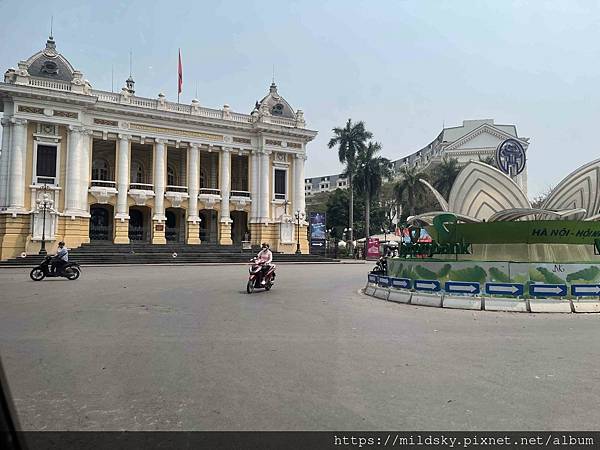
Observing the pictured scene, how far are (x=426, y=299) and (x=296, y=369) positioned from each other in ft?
23.6

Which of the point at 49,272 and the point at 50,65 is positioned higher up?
the point at 50,65

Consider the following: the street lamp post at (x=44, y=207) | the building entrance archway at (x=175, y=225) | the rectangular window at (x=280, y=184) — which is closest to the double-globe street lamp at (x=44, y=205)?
the street lamp post at (x=44, y=207)

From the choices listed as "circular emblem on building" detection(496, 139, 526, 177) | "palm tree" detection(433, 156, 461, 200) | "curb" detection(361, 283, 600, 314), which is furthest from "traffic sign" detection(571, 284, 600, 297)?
"palm tree" detection(433, 156, 461, 200)

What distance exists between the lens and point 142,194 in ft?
137

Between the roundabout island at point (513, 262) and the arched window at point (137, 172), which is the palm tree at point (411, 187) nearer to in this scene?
the arched window at point (137, 172)

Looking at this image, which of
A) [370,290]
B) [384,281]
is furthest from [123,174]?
[384,281]

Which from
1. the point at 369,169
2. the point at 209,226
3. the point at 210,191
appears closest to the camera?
the point at 210,191

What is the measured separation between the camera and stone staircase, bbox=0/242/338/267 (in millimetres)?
33281

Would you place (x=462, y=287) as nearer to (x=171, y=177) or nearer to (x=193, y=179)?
(x=193, y=179)

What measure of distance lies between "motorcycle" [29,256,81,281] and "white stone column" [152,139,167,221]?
23.9 m

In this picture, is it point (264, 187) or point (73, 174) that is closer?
point (73, 174)

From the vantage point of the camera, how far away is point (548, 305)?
433 inches

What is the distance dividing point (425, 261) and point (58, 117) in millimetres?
34173

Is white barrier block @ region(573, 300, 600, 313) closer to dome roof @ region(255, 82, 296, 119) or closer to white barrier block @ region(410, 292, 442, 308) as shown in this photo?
white barrier block @ region(410, 292, 442, 308)
